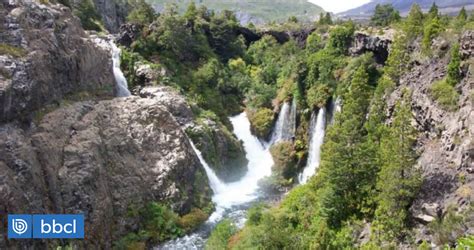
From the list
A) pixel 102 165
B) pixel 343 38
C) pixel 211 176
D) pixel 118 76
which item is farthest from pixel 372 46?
pixel 102 165

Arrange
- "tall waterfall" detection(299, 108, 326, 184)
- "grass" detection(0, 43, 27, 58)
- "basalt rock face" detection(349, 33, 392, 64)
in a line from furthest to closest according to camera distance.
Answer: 1. "basalt rock face" detection(349, 33, 392, 64)
2. "tall waterfall" detection(299, 108, 326, 184)
3. "grass" detection(0, 43, 27, 58)

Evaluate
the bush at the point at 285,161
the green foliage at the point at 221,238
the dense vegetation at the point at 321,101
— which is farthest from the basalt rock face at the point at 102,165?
the bush at the point at 285,161

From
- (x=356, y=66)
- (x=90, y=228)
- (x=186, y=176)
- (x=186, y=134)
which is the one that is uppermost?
(x=356, y=66)

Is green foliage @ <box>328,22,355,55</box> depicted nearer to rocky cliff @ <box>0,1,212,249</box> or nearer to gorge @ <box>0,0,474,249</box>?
gorge @ <box>0,0,474,249</box>

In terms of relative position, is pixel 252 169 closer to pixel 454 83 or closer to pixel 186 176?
pixel 186 176

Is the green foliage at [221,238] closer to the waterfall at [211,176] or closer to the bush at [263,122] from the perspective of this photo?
the waterfall at [211,176]

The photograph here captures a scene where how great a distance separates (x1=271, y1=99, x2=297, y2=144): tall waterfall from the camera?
→ 57.9m

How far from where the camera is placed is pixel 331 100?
52.9 metres

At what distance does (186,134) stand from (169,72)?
15.2m

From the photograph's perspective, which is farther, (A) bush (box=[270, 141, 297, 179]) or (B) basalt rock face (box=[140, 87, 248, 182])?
(A) bush (box=[270, 141, 297, 179])

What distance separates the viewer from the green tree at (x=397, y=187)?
91.9ft

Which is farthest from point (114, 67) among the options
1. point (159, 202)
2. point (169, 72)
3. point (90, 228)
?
point (90, 228)

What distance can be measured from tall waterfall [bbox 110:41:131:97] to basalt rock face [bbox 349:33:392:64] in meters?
30.4

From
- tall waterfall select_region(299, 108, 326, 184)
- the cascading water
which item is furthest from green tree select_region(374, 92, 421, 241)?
tall waterfall select_region(299, 108, 326, 184)
